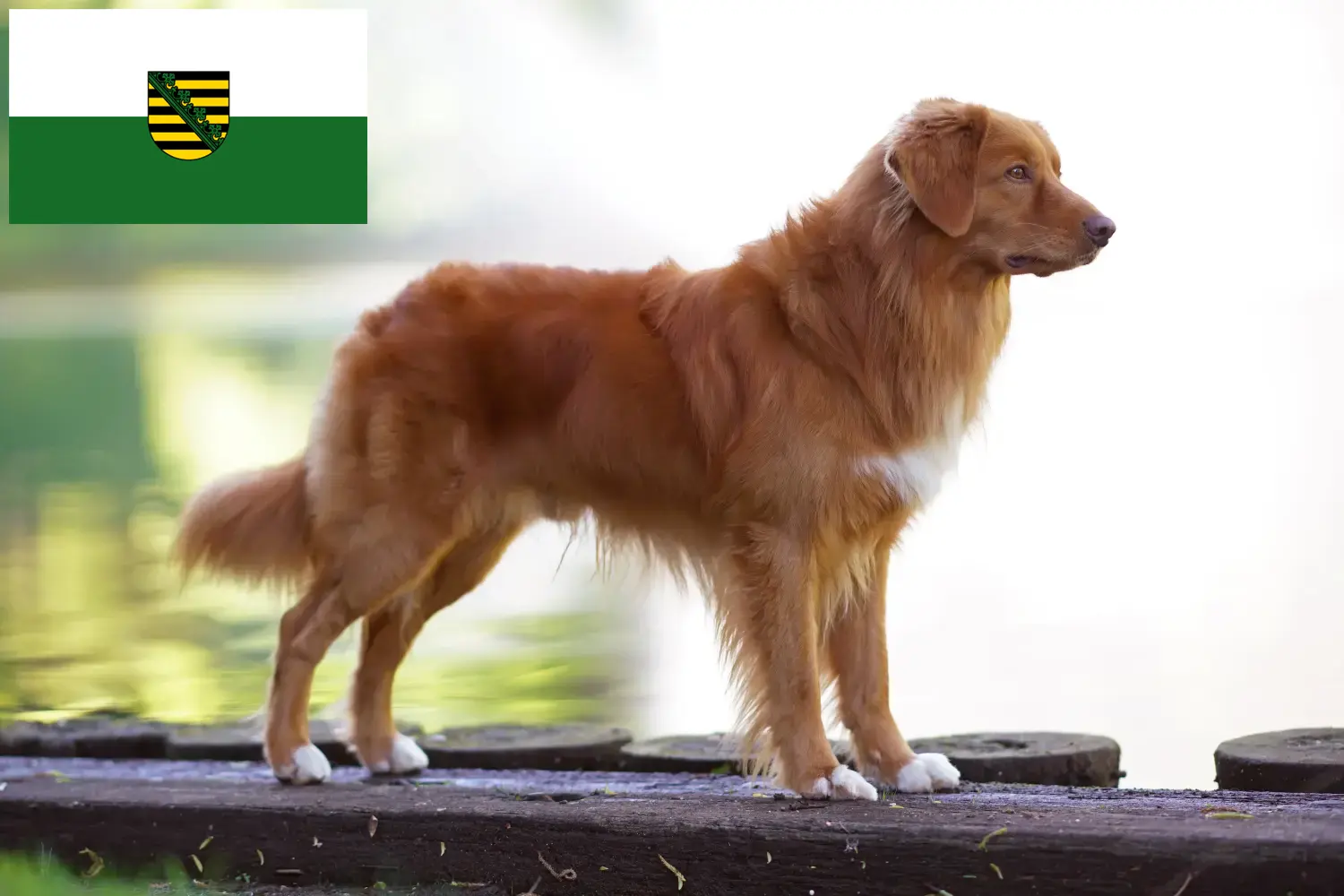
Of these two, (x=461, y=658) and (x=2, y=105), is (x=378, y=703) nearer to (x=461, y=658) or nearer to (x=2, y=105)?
(x=461, y=658)

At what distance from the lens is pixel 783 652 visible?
9.42 feet

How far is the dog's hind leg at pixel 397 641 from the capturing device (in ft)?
11.9

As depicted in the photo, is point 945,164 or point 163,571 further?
point 163,571

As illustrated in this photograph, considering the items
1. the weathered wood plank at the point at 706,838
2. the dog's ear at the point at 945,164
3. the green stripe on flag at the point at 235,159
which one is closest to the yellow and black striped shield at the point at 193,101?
the green stripe on flag at the point at 235,159

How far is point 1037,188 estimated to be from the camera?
2.85 meters

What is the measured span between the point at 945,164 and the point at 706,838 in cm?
139

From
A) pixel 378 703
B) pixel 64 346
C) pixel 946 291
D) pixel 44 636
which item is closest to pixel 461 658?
pixel 44 636

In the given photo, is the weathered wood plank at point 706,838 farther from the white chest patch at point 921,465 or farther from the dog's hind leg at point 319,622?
the white chest patch at point 921,465

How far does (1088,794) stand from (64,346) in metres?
11.8

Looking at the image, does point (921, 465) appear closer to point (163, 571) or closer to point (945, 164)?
point (945, 164)

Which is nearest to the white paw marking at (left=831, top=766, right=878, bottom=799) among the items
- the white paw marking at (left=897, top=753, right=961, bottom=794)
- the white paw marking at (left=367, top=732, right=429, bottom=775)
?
the white paw marking at (left=897, top=753, right=961, bottom=794)

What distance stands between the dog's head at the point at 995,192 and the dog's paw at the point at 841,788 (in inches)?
42.5

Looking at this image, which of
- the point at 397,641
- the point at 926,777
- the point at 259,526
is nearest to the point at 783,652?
the point at 926,777

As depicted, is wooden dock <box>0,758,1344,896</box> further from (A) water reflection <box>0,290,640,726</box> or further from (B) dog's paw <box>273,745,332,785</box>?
(A) water reflection <box>0,290,640,726</box>
